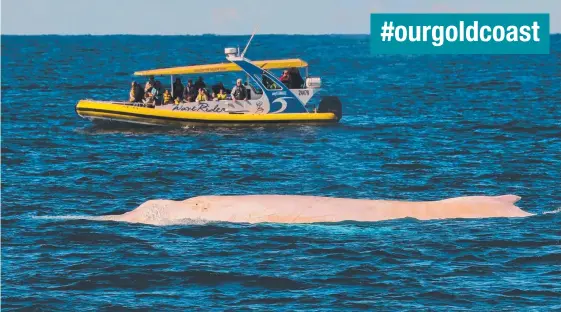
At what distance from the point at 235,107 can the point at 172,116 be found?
259 cm

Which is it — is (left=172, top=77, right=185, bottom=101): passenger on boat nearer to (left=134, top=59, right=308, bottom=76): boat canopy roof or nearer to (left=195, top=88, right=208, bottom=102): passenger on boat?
(left=134, top=59, right=308, bottom=76): boat canopy roof

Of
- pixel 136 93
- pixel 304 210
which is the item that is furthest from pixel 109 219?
pixel 136 93

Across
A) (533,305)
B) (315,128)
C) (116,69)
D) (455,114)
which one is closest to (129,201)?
(533,305)

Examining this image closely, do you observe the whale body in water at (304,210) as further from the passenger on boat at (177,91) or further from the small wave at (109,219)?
the passenger on boat at (177,91)

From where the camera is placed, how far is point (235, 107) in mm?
47969

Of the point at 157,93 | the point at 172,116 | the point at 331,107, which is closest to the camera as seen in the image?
the point at 172,116

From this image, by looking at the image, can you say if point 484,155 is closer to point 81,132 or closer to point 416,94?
point 81,132

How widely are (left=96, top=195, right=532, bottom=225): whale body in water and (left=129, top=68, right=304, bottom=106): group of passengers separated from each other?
19735mm

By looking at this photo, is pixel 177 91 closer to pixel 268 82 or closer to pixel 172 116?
pixel 172 116

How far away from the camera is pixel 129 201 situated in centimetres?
3138

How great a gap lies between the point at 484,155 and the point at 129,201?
14524 mm

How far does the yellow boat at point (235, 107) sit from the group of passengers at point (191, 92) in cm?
10

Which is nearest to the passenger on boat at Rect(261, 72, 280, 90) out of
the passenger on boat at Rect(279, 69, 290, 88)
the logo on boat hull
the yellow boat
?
the yellow boat

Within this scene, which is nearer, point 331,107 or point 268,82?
point 268,82
